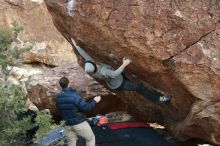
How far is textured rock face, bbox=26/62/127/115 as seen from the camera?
1323cm

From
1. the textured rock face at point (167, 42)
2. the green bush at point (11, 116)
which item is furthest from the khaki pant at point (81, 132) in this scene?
the textured rock face at point (167, 42)

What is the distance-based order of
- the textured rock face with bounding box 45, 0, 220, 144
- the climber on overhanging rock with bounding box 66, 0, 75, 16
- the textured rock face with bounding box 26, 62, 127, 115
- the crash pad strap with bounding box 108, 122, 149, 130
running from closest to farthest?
the textured rock face with bounding box 45, 0, 220, 144 → the climber on overhanging rock with bounding box 66, 0, 75, 16 → the crash pad strap with bounding box 108, 122, 149, 130 → the textured rock face with bounding box 26, 62, 127, 115

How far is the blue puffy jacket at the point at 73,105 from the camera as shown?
8211 mm

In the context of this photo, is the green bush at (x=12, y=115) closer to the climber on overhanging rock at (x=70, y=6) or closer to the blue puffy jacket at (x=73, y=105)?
the blue puffy jacket at (x=73, y=105)

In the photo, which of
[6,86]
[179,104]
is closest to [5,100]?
[6,86]

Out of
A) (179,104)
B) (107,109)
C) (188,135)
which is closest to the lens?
(179,104)

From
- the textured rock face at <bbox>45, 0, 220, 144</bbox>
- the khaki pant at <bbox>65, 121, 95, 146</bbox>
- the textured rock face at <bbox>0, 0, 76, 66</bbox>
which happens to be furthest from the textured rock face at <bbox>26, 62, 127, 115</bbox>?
the textured rock face at <bbox>0, 0, 76, 66</bbox>

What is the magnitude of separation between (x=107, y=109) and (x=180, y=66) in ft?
19.7

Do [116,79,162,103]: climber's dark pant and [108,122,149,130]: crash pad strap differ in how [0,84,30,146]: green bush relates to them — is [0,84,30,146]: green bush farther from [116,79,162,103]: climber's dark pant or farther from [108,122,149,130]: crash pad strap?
[108,122,149,130]: crash pad strap

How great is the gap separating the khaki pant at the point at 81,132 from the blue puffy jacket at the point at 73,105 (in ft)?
0.46

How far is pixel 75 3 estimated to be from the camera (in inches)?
338

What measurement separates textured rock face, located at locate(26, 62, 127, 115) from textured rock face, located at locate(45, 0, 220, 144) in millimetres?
4059

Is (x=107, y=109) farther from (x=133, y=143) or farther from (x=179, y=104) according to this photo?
(x=179, y=104)

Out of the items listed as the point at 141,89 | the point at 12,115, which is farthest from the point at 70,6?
the point at 12,115
